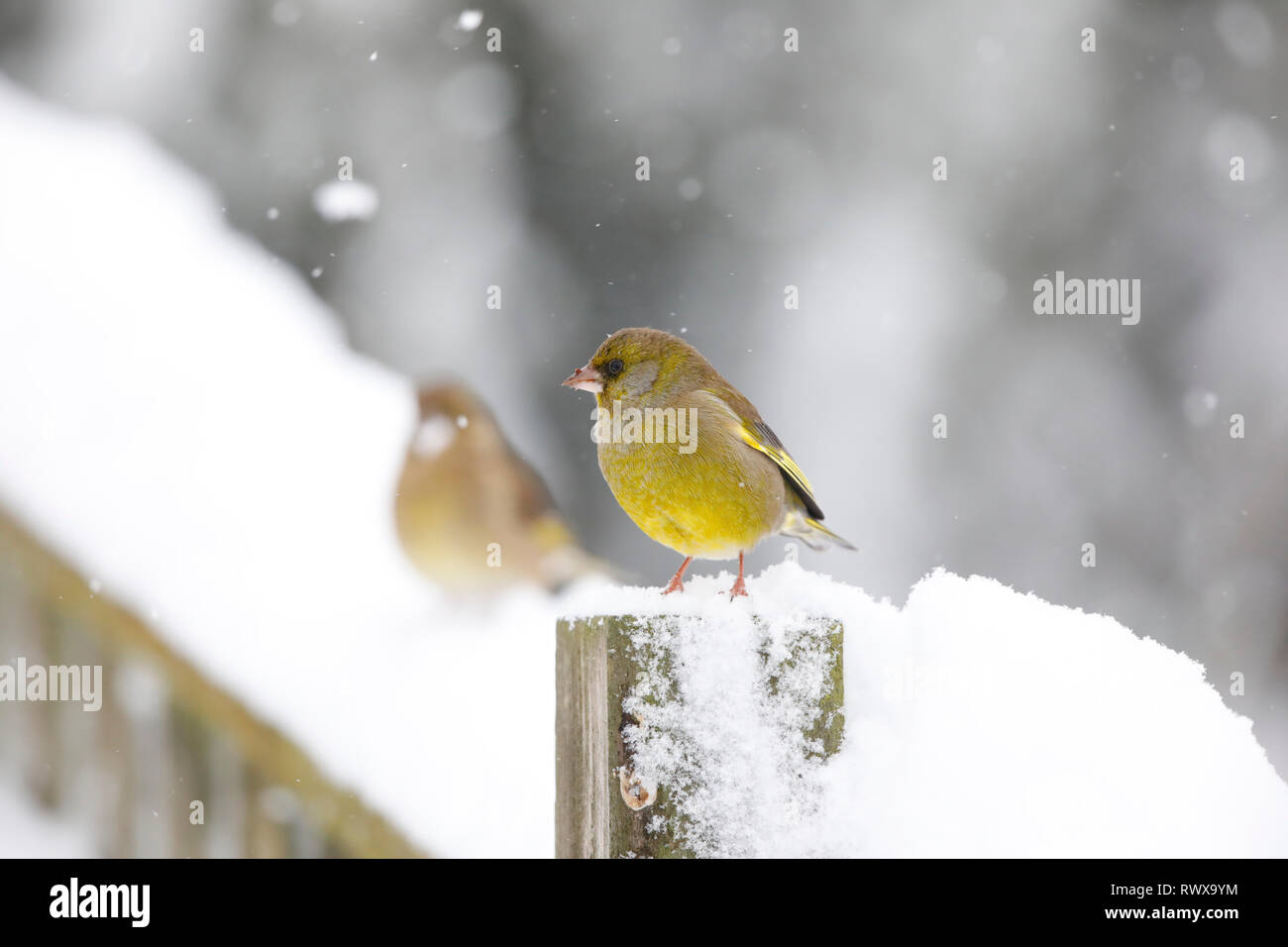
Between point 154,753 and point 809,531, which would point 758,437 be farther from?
point 154,753

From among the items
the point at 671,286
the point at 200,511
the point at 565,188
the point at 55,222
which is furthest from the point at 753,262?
the point at 55,222

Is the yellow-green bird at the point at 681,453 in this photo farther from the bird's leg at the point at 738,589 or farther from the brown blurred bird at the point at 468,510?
the brown blurred bird at the point at 468,510

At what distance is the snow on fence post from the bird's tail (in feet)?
2.60

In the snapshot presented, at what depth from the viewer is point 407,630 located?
10.1ft

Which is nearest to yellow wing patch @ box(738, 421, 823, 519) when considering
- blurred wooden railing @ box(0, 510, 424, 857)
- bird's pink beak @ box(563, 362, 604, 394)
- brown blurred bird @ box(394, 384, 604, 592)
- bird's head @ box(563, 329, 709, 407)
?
bird's head @ box(563, 329, 709, 407)

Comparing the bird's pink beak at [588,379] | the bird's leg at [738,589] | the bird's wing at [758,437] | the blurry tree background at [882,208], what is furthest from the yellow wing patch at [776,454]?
the blurry tree background at [882,208]

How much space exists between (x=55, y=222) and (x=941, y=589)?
3.69m

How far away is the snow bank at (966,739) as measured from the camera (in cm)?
107

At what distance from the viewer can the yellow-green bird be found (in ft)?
5.28

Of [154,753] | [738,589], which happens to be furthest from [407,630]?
[738,589]

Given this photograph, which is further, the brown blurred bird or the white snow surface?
the brown blurred bird

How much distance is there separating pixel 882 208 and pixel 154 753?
3073 mm

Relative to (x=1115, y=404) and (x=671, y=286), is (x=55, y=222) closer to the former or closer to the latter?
(x=671, y=286)

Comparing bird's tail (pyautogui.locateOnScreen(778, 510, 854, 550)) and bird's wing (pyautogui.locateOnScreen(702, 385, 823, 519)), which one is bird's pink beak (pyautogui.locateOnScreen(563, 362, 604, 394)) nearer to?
bird's wing (pyautogui.locateOnScreen(702, 385, 823, 519))
